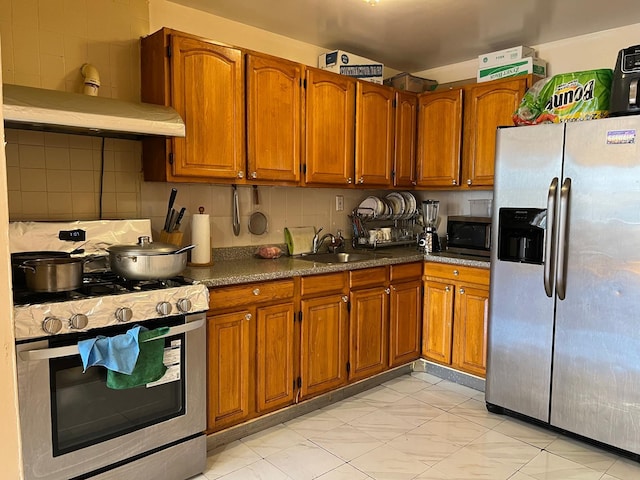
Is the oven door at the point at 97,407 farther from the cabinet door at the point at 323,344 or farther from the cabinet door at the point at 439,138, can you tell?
the cabinet door at the point at 439,138

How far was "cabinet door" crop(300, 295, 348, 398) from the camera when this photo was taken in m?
2.82

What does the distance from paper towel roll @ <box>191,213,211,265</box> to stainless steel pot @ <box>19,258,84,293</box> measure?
2.65 ft

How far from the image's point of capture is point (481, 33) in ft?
10.6

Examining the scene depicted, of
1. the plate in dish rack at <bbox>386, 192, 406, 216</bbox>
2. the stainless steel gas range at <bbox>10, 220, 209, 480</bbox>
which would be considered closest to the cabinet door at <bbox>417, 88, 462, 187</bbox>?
the plate in dish rack at <bbox>386, 192, 406, 216</bbox>

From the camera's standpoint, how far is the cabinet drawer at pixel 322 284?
2.78 meters

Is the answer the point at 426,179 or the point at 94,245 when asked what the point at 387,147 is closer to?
the point at 426,179

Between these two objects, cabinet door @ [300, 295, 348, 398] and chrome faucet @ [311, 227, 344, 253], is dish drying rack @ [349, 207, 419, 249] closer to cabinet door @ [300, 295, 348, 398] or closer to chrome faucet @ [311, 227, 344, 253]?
chrome faucet @ [311, 227, 344, 253]

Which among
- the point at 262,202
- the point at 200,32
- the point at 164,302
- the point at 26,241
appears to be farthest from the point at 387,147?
the point at 26,241

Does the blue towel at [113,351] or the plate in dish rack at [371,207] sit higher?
the plate in dish rack at [371,207]

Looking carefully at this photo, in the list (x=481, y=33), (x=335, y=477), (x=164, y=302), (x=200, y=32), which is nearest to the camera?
(x=164, y=302)

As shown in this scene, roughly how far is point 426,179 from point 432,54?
0.99 metres

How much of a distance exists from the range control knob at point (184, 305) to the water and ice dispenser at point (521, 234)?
6.09 ft

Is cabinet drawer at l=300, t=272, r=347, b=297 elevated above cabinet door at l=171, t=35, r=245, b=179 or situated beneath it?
situated beneath

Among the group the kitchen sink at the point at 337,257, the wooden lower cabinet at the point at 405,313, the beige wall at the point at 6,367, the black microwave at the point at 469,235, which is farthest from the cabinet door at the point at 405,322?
the beige wall at the point at 6,367
